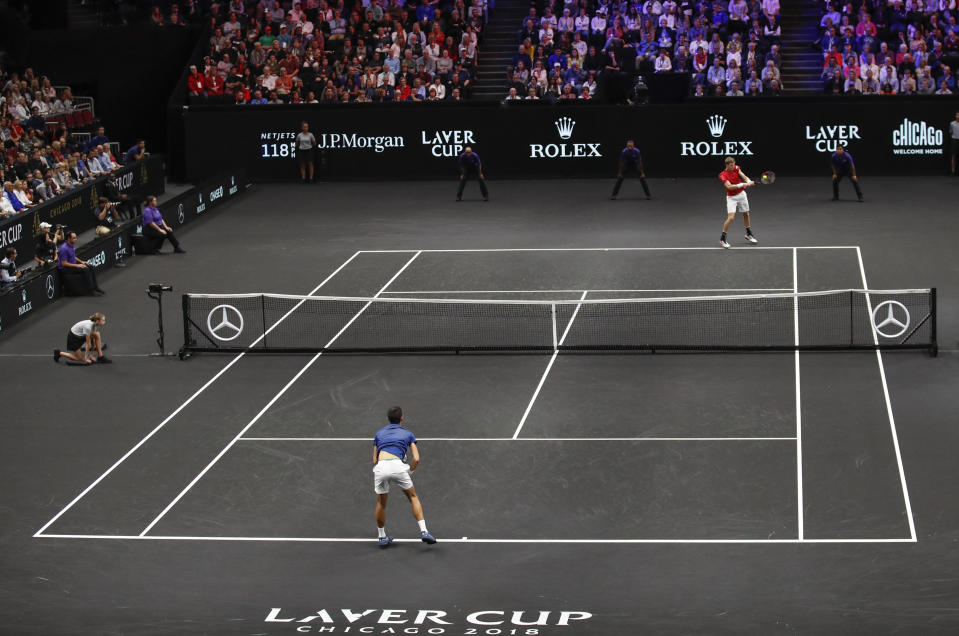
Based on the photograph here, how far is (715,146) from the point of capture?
4150 centimetres

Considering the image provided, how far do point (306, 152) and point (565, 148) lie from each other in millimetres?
A: 7399

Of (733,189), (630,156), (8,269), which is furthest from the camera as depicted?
(630,156)

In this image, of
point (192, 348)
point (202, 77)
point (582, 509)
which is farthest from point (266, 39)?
point (582, 509)

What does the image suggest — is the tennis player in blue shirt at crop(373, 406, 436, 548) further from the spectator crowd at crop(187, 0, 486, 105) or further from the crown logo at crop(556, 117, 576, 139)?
the spectator crowd at crop(187, 0, 486, 105)

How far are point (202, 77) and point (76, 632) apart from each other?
102 feet

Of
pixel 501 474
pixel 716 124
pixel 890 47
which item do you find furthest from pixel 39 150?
pixel 890 47

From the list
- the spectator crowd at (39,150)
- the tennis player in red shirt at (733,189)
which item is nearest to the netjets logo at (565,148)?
the tennis player in red shirt at (733,189)

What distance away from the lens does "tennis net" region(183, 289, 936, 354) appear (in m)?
24.8

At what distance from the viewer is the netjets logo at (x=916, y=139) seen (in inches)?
1592

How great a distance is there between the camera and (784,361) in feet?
78.2

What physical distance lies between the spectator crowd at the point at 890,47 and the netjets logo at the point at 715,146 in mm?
3108

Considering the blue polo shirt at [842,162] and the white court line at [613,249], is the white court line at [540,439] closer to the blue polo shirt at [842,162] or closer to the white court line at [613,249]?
the white court line at [613,249]

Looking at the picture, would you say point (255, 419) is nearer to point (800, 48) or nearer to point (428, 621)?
point (428, 621)

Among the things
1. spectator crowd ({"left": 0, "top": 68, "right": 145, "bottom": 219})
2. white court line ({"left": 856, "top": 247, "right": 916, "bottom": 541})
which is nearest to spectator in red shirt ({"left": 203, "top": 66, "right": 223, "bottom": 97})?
spectator crowd ({"left": 0, "top": 68, "right": 145, "bottom": 219})
